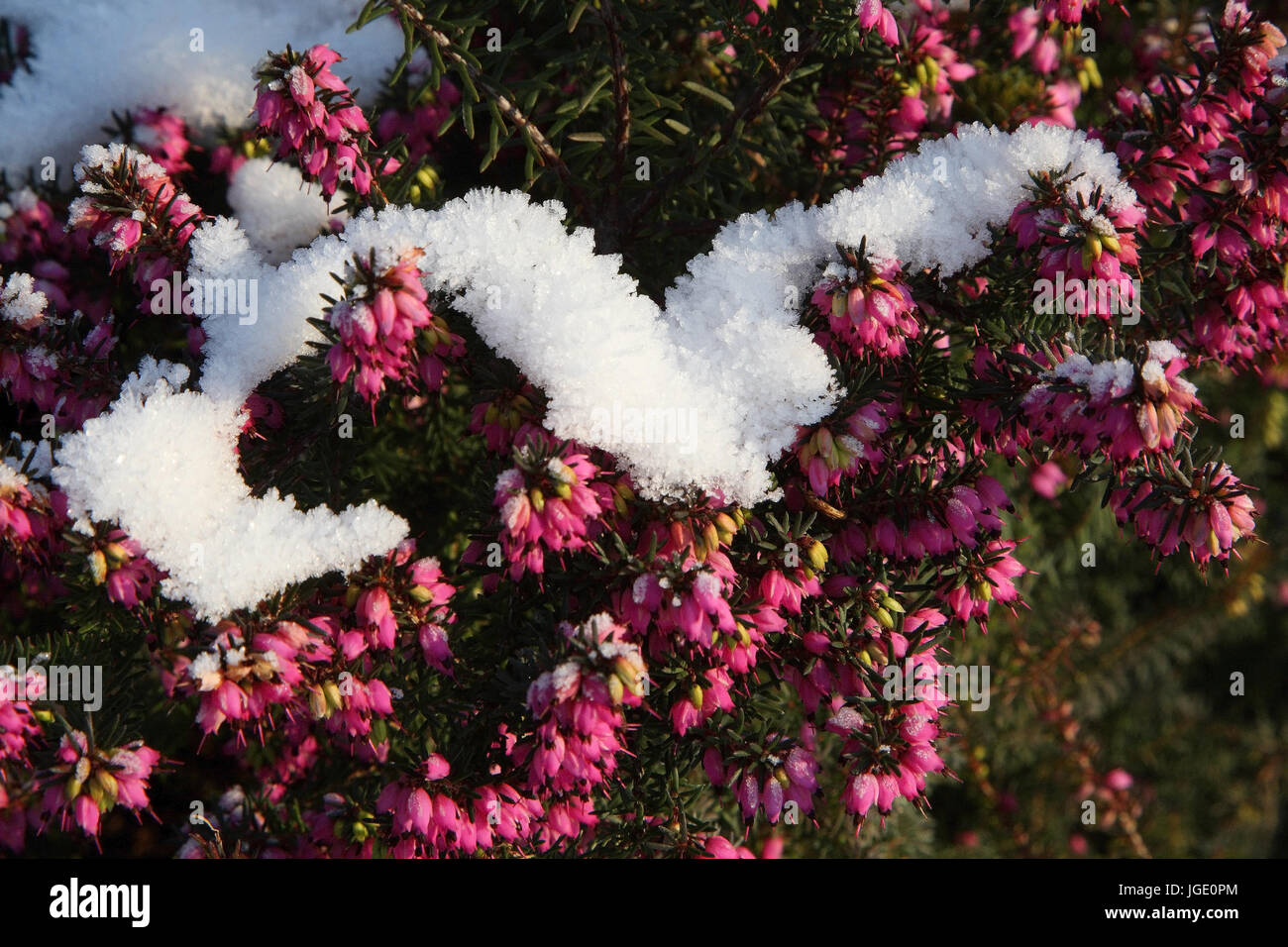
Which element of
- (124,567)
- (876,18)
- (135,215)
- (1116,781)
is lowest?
(1116,781)

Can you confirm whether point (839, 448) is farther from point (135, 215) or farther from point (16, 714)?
point (16, 714)

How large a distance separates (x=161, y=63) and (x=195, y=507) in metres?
1.41

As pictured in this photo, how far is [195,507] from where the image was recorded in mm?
1540

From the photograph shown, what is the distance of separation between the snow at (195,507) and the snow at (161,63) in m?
1.03

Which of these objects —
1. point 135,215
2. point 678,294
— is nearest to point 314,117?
point 135,215

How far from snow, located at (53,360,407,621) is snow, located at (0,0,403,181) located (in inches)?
40.4

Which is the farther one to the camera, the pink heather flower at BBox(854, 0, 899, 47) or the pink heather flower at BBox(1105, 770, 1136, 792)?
the pink heather flower at BBox(1105, 770, 1136, 792)

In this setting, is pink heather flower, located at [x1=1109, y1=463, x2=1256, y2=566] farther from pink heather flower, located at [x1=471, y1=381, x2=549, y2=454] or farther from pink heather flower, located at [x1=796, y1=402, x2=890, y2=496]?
pink heather flower, located at [x1=471, y1=381, x2=549, y2=454]

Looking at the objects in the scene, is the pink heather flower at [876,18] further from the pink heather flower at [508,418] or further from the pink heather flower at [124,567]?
the pink heather flower at [124,567]

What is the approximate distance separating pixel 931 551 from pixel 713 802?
3.16ft

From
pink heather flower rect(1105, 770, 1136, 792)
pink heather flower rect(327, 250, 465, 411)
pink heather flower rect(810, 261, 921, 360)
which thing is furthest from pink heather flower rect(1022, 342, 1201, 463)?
pink heather flower rect(1105, 770, 1136, 792)

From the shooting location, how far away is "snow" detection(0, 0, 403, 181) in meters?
2.24

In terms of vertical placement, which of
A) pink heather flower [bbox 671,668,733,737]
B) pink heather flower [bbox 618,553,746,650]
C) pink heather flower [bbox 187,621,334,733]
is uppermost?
pink heather flower [bbox 618,553,746,650]

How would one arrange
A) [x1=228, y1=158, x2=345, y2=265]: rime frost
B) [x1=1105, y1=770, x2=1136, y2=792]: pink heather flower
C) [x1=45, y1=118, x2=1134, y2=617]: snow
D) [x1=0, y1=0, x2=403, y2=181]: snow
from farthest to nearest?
[x1=1105, y1=770, x2=1136, y2=792]: pink heather flower
[x1=0, y1=0, x2=403, y2=181]: snow
[x1=228, y1=158, x2=345, y2=265]: rime frost
[x1=45, y1=118, x2=1134, y2=617]: snow
